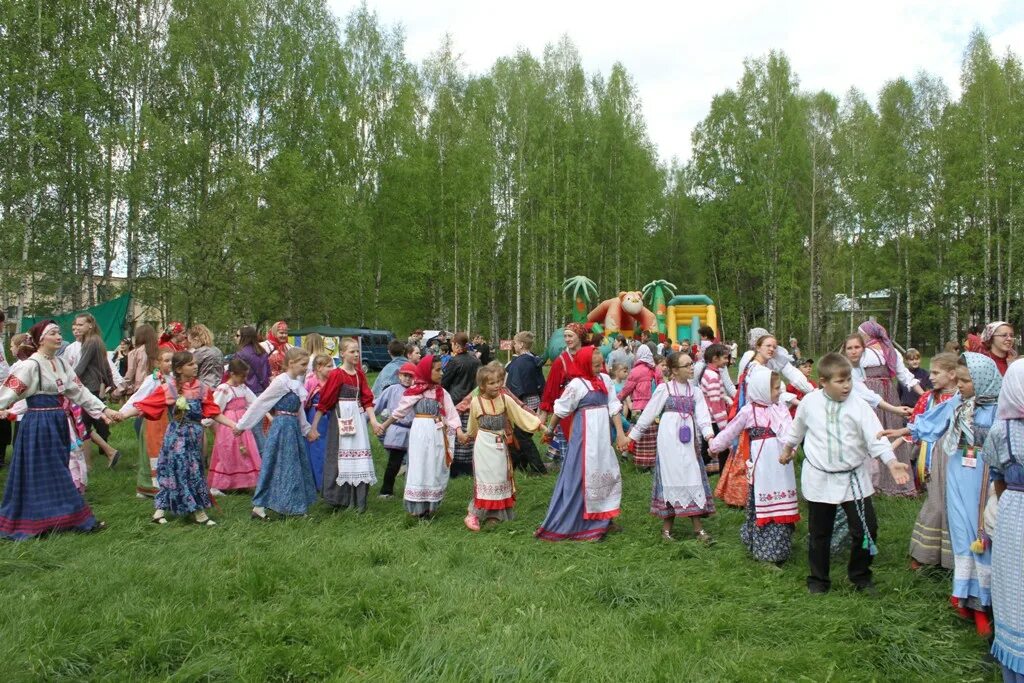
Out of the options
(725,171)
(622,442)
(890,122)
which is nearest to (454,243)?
(725,171)

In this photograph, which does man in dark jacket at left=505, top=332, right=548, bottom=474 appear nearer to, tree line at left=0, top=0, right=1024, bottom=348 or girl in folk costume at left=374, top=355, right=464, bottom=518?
girl in folk costume at left=374, top=355, right=464, bottom=518

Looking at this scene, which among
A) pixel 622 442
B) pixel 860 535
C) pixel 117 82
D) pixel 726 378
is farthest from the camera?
pixel 117 82

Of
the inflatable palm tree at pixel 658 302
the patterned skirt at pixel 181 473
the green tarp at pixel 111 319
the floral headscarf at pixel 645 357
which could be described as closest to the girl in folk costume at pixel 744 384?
the floral headscarf at pixel 645 357

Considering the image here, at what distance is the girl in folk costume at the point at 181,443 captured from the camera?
6.78m

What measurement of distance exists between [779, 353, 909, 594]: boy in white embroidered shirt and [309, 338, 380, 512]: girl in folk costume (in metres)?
4.10

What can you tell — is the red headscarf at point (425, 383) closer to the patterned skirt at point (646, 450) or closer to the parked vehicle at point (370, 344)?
the patterned skirt at point (646, 450)

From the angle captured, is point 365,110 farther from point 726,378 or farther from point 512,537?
point 512,537

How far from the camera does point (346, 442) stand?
729cm

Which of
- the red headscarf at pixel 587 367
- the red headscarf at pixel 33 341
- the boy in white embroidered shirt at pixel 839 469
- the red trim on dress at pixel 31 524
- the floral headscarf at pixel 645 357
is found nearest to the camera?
the boy in white embroidered shirt at pixel 839 469

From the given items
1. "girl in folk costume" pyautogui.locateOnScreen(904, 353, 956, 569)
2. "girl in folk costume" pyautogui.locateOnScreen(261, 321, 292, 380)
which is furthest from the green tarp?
"girl in folk costume" pyautogui.locateOnScreen(904, 353, 956, 569)

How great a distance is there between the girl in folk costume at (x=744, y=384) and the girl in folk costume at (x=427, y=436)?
102 inches

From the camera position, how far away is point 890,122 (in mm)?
33250

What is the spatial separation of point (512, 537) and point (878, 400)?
3356mm

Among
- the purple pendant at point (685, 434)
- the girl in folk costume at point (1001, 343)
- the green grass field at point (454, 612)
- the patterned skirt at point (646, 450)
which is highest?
the girl in folk costume at point (1001, 343)
